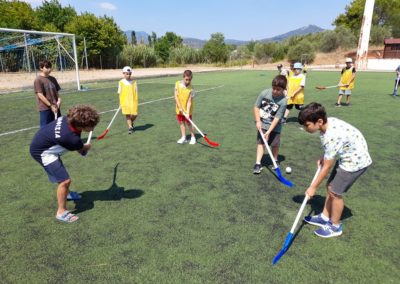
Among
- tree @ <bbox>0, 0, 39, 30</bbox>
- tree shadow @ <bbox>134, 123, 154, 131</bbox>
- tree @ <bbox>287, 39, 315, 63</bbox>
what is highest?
tree @ <bbox>0, 0, 39, 30</bbox>

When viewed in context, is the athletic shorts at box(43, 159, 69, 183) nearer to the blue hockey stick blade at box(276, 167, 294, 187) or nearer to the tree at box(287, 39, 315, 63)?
the blue hockey stick blade at box(276, 167, 294, 187)

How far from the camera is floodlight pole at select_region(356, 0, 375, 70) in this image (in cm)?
3644

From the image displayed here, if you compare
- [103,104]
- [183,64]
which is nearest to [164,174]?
[103,104]

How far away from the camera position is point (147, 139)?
7.41 metres

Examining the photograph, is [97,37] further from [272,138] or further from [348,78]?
[272,138]

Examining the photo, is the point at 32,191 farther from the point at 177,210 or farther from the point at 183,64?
the point at 183,64

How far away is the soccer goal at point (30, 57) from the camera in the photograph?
18172 millimetres

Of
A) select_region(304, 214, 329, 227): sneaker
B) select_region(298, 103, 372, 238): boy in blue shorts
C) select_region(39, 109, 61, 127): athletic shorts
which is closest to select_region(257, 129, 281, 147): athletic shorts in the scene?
select_region(304, 214, 329, 227): sneaker

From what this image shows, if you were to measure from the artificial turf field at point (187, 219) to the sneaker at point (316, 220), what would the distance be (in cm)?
13

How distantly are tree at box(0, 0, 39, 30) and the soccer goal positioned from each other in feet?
66.0

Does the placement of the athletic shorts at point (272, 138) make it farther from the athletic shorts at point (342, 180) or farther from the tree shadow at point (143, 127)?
the tree shadow at point (143, 127)

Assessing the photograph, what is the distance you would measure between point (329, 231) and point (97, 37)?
40.6 m

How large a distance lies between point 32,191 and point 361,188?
512 centimetres


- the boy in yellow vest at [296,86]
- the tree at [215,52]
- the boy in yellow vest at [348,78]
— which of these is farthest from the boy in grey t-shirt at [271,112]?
the tree at [215,52]
